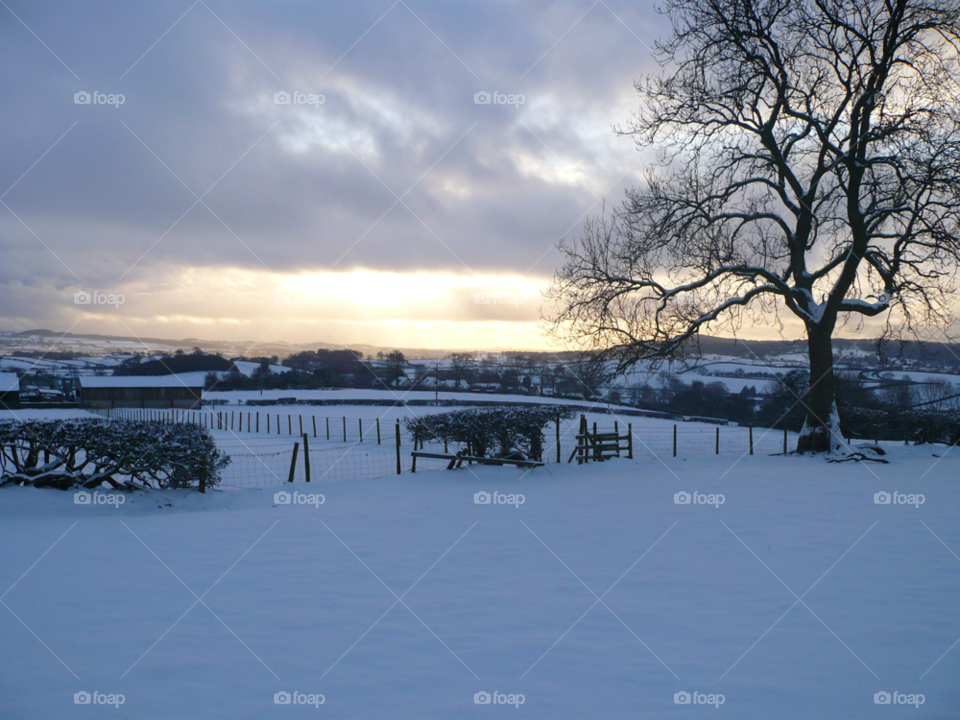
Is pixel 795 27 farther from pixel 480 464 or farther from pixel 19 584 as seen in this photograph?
pixel 19 584

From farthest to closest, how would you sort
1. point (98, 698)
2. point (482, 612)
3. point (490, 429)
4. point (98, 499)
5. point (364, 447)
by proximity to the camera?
point (364, 447) → point (490, 429) → point (98, 499) → point (482, 612) → point (98, 698)

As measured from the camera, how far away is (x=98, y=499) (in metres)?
10.8

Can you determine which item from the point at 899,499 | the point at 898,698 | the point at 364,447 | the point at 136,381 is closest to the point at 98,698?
the point at 898,698

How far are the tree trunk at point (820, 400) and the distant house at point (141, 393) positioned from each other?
156ft

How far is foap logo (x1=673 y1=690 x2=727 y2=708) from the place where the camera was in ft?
12.7

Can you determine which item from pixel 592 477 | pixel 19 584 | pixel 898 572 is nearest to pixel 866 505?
pixel 898 572

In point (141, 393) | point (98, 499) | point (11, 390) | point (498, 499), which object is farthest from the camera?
point (141, 393)

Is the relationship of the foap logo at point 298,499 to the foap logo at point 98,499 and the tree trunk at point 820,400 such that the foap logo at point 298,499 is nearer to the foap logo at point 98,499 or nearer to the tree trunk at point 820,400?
the foap logo at point 98,499

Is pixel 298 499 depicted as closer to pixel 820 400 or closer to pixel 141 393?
pixel 820 400

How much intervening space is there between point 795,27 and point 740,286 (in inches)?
291

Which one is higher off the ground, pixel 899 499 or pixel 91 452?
pixel 91 452

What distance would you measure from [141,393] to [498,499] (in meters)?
51.0

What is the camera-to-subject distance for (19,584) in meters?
5.96

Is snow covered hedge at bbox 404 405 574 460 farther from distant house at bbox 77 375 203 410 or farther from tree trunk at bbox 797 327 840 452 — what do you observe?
distant house at bbox 77 375 203 410
